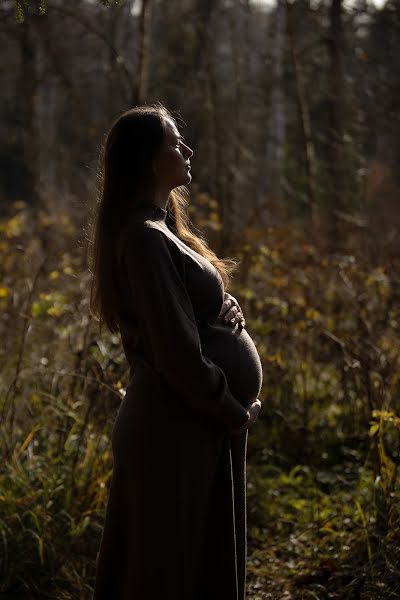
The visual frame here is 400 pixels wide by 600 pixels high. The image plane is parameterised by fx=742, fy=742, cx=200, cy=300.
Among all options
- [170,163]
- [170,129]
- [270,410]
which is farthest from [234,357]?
[270,410]

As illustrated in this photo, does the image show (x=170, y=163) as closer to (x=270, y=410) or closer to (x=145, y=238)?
(x=145, y=238)

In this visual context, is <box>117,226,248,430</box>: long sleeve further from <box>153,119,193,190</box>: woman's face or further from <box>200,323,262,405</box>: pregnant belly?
<box>153,119,193,190</box>: woman's face

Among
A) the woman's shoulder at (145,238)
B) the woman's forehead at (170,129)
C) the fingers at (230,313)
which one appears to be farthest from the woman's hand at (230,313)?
the woman's forehead at (170,129)

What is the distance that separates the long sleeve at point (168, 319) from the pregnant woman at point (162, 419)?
2 centimetres

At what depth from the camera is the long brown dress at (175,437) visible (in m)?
2.26

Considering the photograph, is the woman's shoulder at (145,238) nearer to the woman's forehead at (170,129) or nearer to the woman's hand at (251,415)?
the woman's forehead at (170,129)

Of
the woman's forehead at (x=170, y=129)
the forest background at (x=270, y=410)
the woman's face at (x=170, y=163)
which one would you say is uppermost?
the woman's forehead at (x=170, y=129)

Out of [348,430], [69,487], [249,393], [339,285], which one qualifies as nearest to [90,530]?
[69,487]

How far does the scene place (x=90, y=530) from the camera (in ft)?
12.4

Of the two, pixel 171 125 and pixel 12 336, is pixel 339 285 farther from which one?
pixel 171 125

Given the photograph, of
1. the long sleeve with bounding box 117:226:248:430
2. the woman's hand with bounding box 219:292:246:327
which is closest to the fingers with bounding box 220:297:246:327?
the woman's hand with bounding box 219:292:246:327

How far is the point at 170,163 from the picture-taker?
2451 millimetres

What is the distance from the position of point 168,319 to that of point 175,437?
1.41 ft

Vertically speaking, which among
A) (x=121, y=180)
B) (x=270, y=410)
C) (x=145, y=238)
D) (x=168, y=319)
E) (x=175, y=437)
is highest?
(x=121, y=180)
